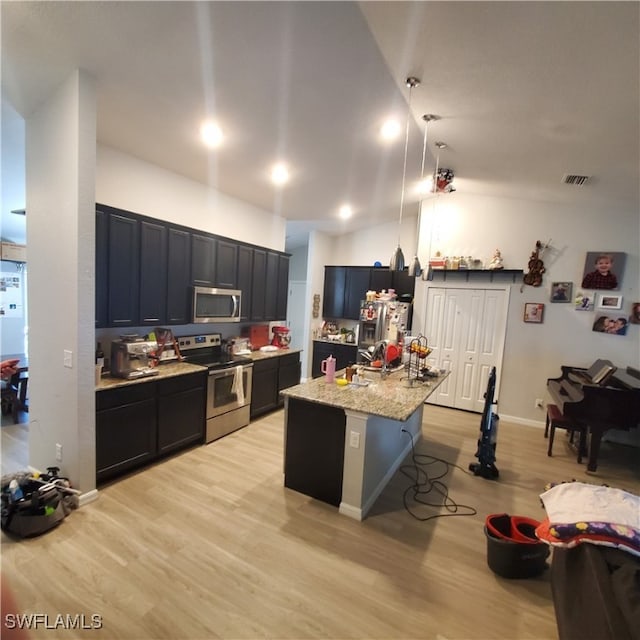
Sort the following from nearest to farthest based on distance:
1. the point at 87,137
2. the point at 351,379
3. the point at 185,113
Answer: the point at 87,137
the point at 185,113
the point at 351,379

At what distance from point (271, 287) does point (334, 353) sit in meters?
2.12

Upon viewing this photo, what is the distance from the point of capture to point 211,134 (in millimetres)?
2998

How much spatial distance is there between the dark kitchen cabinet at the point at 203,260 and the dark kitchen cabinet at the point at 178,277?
7 centimetres

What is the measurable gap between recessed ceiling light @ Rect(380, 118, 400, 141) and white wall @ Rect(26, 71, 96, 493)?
229 centimetres

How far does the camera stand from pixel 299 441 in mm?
2811

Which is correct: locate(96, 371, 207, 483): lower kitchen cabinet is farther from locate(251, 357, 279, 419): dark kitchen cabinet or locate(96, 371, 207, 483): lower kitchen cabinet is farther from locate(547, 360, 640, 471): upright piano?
locate(547, 360, 640, 471): upright piano

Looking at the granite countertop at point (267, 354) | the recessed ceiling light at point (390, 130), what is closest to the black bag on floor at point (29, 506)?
the granite countertop at point (267, 354)

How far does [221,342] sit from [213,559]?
2760 mm

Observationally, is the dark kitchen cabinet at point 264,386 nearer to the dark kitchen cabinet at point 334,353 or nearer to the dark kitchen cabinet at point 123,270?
the dark kitchen cabinet at point 123,270

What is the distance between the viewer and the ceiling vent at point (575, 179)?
3582mm

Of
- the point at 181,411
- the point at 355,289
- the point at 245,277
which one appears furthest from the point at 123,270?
the point at 355,289

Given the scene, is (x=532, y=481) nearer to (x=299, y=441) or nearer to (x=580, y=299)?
(x=299, y=441)

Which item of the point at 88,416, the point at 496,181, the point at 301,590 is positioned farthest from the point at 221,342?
the point at 496,181

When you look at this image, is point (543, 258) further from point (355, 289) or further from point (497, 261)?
point (355, 289)
